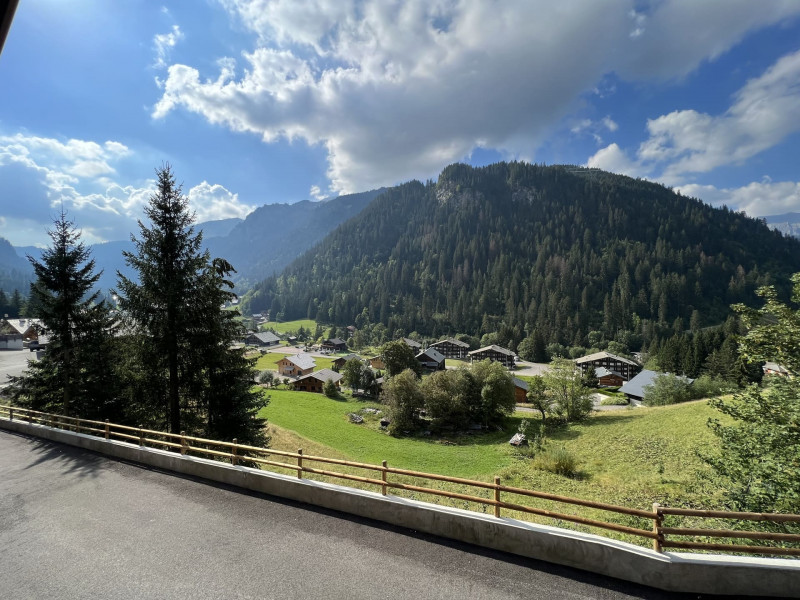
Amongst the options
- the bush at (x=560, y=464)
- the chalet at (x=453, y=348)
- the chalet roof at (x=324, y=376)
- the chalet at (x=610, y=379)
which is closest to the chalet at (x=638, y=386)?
the chalet at (x=610, y=379)

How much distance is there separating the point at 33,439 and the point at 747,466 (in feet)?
99.0

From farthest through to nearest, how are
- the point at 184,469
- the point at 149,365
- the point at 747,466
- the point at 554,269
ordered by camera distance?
1. the point at 554,269
2. the point at 149,365
3. the point at 184,469
4. the point at 747,466

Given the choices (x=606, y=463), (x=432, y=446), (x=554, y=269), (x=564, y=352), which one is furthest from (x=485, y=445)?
(x=554, y=269)

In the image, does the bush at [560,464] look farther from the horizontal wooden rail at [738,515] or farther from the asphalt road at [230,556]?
the asphalt road at [230,556]

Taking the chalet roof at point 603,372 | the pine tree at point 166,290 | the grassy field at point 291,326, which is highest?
the pine tree at point 166,290

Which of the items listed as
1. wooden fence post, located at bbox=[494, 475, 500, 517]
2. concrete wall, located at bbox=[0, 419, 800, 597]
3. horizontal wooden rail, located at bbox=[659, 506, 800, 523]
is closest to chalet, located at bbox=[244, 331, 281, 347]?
concrete wall, located at bbox=[0, 419, 800, 597]

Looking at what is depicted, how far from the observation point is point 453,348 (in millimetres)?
121438

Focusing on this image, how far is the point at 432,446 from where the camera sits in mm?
39062

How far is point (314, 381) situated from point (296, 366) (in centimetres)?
1683

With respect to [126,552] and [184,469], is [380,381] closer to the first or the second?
[184,469]

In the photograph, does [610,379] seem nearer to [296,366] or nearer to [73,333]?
[296,366]

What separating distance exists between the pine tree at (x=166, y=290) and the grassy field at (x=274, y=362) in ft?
249

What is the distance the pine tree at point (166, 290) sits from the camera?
54.2 ft

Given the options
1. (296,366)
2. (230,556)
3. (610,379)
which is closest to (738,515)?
(230,556)
